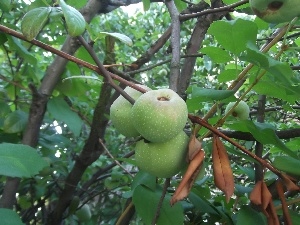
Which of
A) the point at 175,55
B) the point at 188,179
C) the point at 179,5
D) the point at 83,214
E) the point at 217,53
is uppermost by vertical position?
the point at 179,5

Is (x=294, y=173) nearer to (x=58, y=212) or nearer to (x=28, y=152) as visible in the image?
(x=28, y=152)

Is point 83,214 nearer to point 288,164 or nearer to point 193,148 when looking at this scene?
point 288,164

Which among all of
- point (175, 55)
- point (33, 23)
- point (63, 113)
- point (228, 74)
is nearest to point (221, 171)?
point (175, 55)

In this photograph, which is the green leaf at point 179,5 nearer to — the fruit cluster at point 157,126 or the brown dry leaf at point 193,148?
the fruit cluster at point 157,126

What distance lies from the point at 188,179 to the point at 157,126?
112mm

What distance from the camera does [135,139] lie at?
3.37 ft

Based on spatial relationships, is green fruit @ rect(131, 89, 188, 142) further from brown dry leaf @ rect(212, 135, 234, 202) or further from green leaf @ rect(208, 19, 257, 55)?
green leaf @ rect(208, 19, 257, 55)

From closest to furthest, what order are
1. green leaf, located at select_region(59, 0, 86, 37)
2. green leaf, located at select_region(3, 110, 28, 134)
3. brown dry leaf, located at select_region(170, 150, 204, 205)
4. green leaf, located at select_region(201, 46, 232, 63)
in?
brown dry leaf, located at select_region(170, 150, 204, 205), green leaf, located at select_region(59, 0, 86, 37), green leaf, located at select_region(201, 46, 232, 63), green leaf, located at select_region(3, 110, 28, 134)

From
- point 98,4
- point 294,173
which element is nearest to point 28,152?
point 294,173

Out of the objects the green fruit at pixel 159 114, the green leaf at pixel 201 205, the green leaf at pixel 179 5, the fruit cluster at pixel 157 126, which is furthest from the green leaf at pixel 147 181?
the green leaf at pixel 179 5

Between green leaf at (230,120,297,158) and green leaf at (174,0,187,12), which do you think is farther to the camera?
green leaf at (174,0,187,12)

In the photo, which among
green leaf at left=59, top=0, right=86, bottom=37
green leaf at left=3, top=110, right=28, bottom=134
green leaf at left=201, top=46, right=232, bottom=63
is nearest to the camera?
green leaf at left=59, top=0, right=86, bottom=37

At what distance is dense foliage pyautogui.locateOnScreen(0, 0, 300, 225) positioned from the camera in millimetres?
914

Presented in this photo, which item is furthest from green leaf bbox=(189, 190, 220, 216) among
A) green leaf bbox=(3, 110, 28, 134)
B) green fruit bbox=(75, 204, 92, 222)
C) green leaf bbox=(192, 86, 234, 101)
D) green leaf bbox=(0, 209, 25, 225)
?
green fruit bbox=(75, 204, 92, 222)
